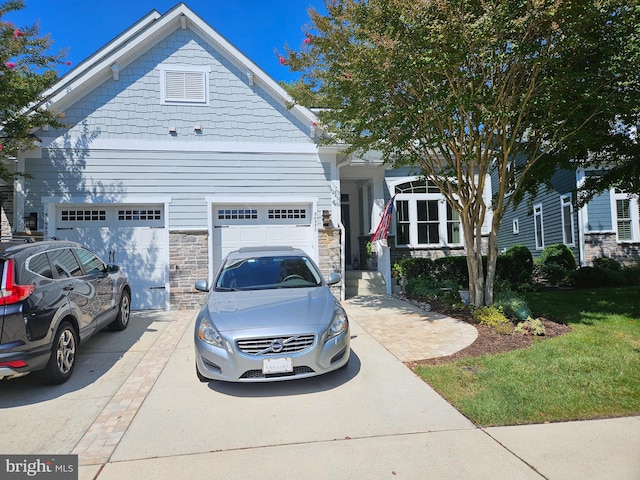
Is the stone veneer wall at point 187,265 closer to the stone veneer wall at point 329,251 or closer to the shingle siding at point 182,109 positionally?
the shingle siding at point 182,109

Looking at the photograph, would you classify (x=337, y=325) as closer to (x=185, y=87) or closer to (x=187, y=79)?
(x=185, y=87)

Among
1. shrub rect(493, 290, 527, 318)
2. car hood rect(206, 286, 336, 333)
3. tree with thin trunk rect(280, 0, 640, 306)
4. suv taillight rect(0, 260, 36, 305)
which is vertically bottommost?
shrub rect(493, 290, 527, 318)

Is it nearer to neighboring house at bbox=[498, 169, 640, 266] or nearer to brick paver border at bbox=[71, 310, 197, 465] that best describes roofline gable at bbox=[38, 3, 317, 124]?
brick paver border at bbox=[71, 310, 197, 465]

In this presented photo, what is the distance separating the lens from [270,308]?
475cm

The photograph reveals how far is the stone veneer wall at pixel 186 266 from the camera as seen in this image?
9773 mm

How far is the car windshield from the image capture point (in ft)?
18.7

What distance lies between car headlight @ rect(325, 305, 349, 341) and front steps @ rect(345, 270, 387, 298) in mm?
6401

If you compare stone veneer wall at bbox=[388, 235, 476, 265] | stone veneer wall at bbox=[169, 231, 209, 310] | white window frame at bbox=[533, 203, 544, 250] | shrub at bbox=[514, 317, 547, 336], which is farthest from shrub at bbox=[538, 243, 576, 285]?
stone veneer wall at bbox=[169, 231, 209, 310]

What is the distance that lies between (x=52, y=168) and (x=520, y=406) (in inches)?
404

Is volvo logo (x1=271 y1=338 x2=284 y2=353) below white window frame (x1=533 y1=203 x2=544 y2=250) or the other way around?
below

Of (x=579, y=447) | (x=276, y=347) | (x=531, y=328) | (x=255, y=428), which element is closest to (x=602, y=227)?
(x=531, y=328)

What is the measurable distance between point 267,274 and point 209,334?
1.59 meters

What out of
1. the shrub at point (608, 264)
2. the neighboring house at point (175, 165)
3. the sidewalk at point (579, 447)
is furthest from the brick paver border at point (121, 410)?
the shrub at point (608, 264)

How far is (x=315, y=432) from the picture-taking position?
354cm
